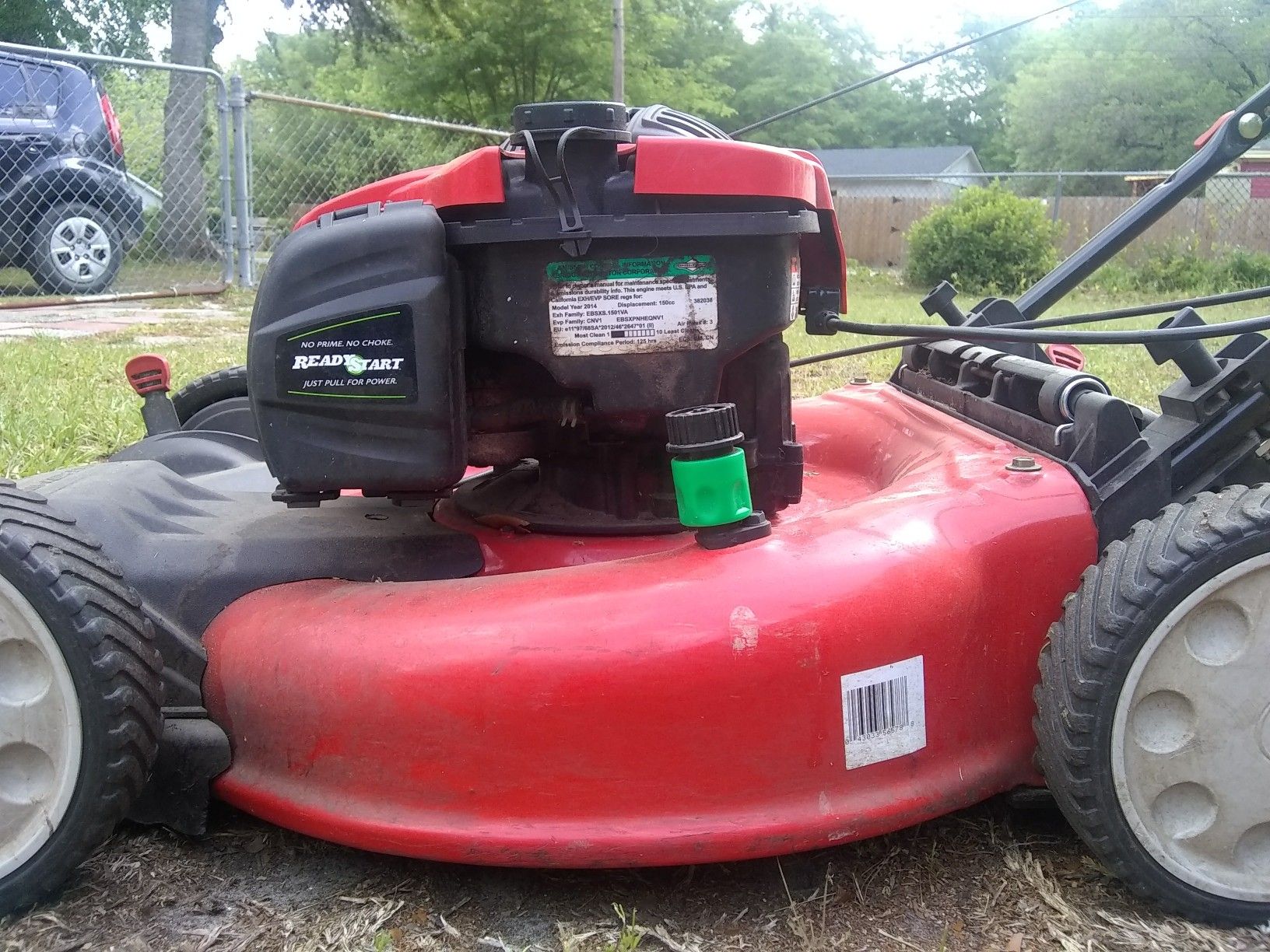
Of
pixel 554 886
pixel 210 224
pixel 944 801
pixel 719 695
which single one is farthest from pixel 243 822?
pixel 210 224

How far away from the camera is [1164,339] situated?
1.34 m

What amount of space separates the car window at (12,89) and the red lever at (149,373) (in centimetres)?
428

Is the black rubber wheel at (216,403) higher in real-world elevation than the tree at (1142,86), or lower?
lower

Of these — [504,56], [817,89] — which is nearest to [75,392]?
[504,56]

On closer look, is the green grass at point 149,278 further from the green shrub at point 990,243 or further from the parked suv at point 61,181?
the green shrub at point 990,243

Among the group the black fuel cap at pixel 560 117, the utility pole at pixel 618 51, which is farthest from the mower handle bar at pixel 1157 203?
the utility pole at pixel 618 51

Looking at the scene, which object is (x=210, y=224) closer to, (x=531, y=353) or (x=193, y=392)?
(x=193, y=392)

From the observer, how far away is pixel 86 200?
5633 millimetres

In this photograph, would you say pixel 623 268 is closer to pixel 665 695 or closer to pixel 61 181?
pixel 665 695

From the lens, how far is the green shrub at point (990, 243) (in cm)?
1057

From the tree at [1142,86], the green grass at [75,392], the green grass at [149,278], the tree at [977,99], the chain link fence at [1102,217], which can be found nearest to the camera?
the green grass at [75,392]

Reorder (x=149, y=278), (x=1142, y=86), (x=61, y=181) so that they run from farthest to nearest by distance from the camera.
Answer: (x=1142, y=86) → (x=149, y=278) → (x=61, y=181)

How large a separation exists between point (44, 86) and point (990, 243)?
7.84m

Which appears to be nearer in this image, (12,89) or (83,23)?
(12,89)
